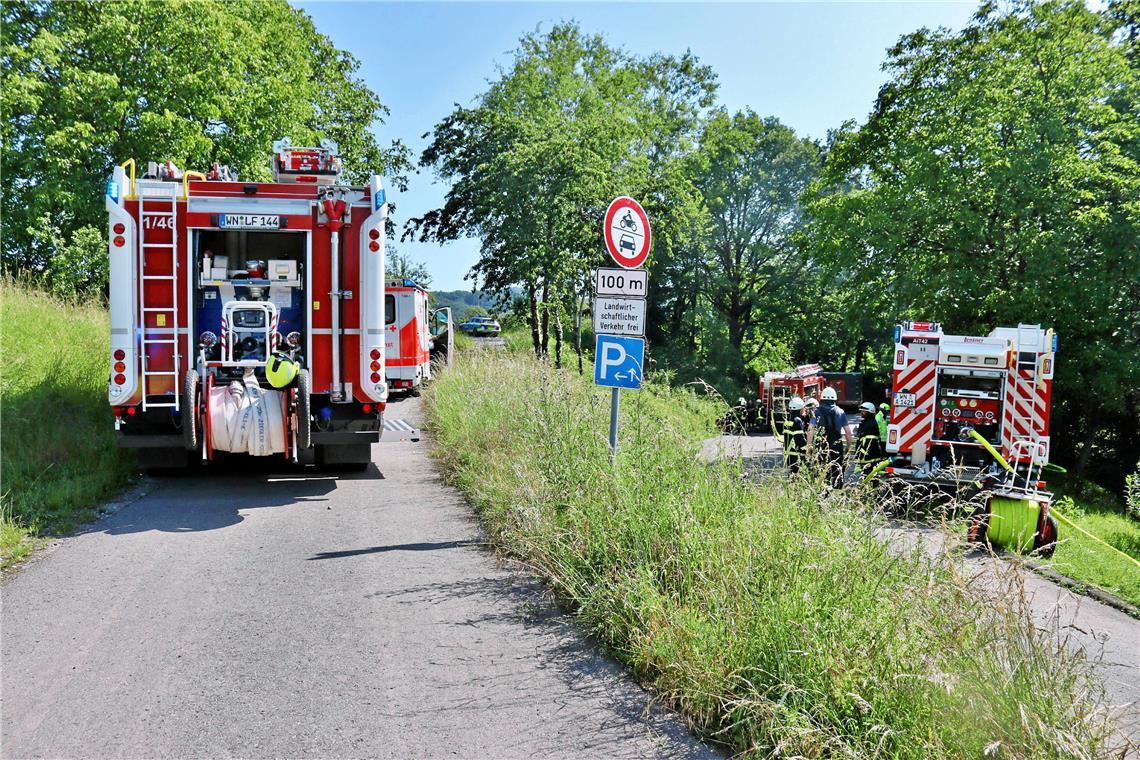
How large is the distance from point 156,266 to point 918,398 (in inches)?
437

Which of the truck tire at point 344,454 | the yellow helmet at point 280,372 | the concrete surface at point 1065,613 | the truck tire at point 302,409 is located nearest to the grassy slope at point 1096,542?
the concrete surface at point 1065,613

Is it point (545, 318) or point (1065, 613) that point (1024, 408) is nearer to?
point (1065, 613)

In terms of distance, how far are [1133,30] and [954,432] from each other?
15509 mm

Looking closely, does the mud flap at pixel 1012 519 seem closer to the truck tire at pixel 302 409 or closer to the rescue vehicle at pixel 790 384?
the truck tire at pixel 302 409

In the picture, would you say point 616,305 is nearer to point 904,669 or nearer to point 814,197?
point 904,669

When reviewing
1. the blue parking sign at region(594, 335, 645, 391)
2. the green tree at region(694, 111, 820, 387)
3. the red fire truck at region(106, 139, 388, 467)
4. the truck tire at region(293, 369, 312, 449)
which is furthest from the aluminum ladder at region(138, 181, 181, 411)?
the green tree at region(694, 111, 820, 387)

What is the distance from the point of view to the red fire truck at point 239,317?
8.40m

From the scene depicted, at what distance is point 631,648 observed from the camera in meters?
4.36

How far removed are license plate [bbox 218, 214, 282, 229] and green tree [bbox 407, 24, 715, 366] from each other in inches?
Result: 509

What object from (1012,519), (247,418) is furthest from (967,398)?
(247,418)

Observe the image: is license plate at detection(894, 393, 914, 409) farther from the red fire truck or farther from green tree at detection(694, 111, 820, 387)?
green tree at detection(694, 111, 820, 387)

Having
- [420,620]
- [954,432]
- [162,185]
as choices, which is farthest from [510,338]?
[420,620]

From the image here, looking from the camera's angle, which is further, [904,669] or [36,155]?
[36,155]

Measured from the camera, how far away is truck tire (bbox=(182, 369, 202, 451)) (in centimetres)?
→ 802
